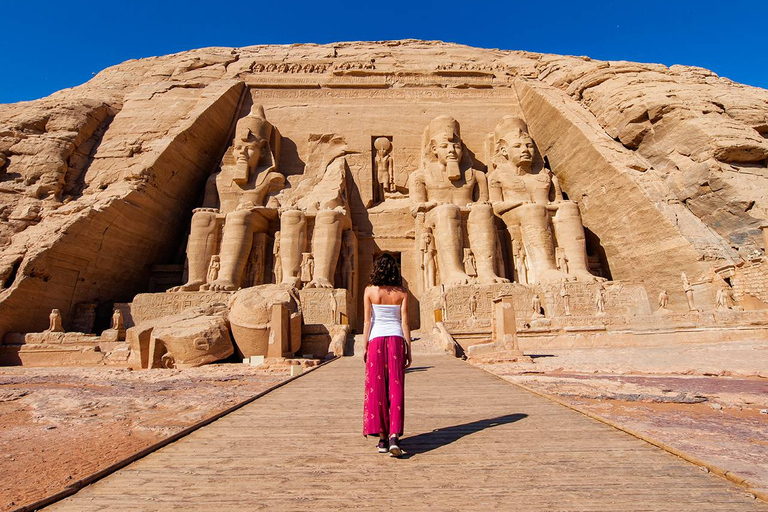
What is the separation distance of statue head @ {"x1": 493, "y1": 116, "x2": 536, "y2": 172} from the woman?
9.77m

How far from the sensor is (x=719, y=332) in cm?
680

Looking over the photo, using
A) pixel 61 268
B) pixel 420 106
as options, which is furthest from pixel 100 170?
pixel 420 106

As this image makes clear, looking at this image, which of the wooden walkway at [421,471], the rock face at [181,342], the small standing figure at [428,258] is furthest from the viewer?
the small standing figure at [428,258]

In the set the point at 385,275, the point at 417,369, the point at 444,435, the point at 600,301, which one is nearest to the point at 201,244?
the point at 417,369

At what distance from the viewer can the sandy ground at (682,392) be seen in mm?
1979

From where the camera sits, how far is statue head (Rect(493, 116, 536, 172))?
440 inches

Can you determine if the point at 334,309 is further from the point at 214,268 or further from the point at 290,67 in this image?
Result: the point at 290,67

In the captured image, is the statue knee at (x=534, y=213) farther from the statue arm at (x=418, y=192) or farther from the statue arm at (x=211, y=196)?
the statue arm at (x=211, y=196)

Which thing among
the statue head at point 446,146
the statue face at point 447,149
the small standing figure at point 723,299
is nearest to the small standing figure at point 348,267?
the statue head at point 446,146

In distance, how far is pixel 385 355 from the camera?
2.15m

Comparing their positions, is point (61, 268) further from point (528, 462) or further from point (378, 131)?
point (528, 462)

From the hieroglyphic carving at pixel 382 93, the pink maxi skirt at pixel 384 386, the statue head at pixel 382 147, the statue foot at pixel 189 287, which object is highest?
the hieroglyphic carving at pixel 382 93

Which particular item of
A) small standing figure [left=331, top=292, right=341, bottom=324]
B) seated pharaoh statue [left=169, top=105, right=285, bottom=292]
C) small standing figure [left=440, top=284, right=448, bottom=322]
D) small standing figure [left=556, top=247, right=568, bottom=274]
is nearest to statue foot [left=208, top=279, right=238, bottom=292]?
seated pharaoh statue [left=169, top=105, right=285, bottom=292]

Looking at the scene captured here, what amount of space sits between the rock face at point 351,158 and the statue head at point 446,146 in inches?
46.5
